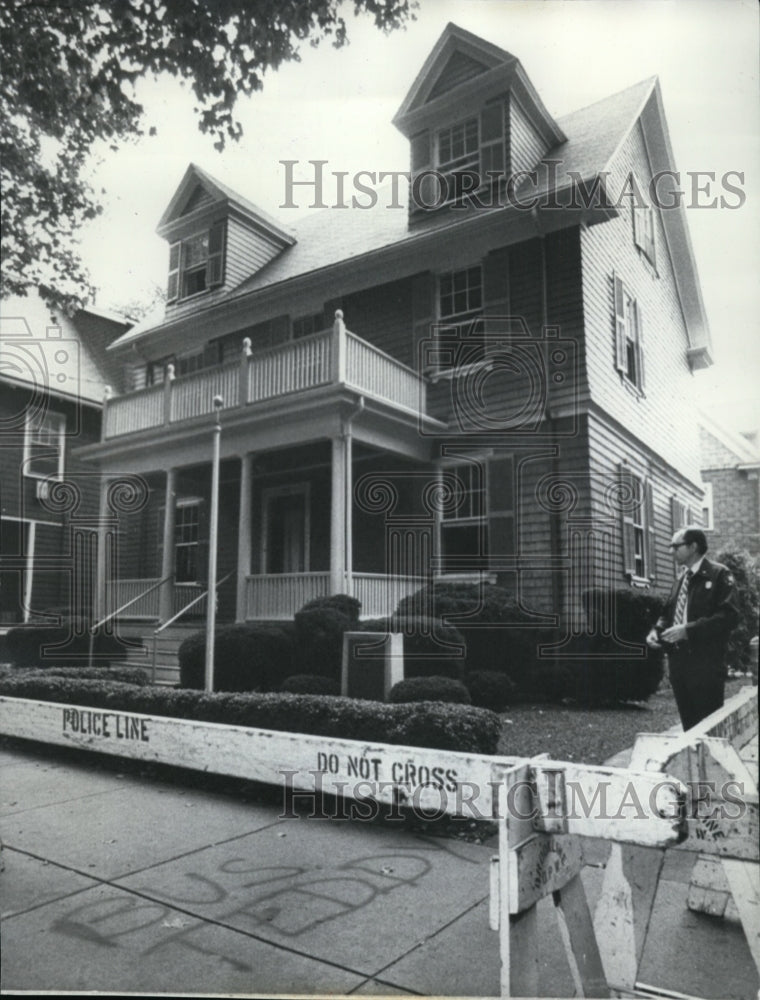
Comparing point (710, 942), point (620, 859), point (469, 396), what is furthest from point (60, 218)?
point (710, 942)

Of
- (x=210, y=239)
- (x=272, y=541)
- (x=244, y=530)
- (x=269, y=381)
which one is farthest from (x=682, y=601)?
(x=269, y=381)

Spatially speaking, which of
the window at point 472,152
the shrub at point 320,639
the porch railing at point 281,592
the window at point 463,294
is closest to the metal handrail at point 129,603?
the porch railing at point 281,592

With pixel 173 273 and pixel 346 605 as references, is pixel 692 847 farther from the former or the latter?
pixel 173 273

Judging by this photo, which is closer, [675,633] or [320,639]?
[675,633]

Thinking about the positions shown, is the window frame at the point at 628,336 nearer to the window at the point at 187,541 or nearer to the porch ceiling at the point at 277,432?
the porch ceiling at the point at 277,432

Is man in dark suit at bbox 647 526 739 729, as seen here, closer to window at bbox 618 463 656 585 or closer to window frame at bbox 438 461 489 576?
window at bbox 618 463 656 585

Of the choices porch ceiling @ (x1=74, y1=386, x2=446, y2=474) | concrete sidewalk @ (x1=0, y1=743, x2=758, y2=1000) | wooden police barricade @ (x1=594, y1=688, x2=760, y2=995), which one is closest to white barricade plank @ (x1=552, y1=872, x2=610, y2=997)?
wooden police barricade @ (x1=594, y1=688, x2=760, y2=995)

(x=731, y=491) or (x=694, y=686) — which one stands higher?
(x=731, y=491)
